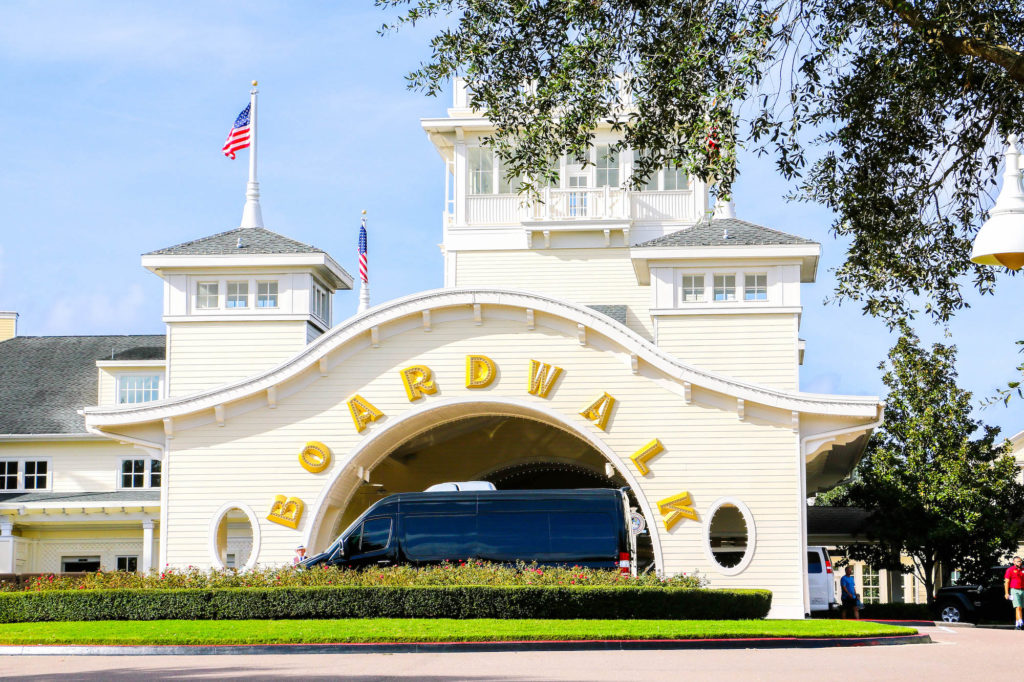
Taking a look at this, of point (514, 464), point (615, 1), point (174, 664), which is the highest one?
point (615, 1)

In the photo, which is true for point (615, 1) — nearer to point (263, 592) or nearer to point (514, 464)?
point (263, 592)

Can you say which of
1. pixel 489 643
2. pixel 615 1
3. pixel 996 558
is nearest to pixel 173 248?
pixel 489 643

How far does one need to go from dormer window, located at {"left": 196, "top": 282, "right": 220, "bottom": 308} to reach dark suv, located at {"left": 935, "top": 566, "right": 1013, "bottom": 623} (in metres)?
22.6

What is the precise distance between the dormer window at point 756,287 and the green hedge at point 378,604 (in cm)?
1163

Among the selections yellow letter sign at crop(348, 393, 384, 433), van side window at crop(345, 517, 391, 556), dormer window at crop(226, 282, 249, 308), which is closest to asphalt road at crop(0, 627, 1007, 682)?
van side window at crop(345, 517, 391, 556)

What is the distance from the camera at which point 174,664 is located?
1705 centimetres

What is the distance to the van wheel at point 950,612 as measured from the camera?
36531 mm

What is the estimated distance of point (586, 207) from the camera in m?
38.7

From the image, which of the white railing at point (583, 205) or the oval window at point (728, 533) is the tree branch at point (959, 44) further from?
the white railing at point (583, 205)

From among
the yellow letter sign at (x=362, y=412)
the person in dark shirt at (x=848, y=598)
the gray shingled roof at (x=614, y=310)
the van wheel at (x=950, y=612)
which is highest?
the gray shingled roof at (x=614, y=310)

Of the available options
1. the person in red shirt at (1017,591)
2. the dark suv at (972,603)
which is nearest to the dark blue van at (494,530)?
the person in red shirt at (1017,591)

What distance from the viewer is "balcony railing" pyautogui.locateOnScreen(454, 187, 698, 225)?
3828cm

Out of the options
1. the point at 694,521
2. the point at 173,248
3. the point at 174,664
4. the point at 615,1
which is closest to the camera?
the point at 615,1

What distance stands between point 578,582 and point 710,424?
6936 mm
